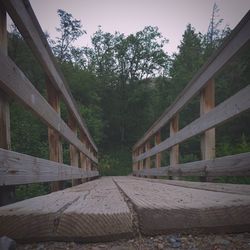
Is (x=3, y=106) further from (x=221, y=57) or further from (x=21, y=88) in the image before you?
(x=221, y=57)

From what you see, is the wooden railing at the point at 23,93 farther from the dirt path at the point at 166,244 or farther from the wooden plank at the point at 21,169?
the dirt path at the point at 166,244

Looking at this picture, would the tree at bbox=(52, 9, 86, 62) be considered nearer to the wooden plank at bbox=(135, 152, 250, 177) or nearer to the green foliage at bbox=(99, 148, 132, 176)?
the green foliage at bbox=(99, 148, 132, 176)

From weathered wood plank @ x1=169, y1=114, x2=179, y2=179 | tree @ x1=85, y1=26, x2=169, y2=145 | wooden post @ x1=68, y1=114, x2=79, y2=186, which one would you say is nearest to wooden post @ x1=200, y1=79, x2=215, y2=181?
weathered wood plank @ x1=169, y1=114, x2=179, y2=179

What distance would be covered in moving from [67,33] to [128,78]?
6.03 metres

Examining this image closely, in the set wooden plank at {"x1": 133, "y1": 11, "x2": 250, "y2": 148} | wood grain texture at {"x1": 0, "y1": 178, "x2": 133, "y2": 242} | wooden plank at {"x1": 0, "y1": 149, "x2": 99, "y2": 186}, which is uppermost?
wooden plank at {"x1": 133, "y1": 11, "x2": 250, "y2": 148}

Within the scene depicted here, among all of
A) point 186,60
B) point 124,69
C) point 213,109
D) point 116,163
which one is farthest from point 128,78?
point 213,109

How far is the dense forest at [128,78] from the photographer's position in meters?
16.2

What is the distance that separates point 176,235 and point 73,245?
0.29 metres

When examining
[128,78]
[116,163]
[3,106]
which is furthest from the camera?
[128,78]

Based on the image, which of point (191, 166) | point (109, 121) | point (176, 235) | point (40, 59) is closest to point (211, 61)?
point (191, 166)

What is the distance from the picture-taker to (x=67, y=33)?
21.1 meters

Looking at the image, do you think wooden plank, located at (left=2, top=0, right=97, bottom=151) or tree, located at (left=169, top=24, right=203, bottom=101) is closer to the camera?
wooden plank, located at (left=2, top=0, right=97, bottom=151)

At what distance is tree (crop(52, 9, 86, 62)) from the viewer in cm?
2064

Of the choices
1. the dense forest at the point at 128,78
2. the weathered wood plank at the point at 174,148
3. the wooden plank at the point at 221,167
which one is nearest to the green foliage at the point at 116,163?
the dense forest at the point at 128,78
